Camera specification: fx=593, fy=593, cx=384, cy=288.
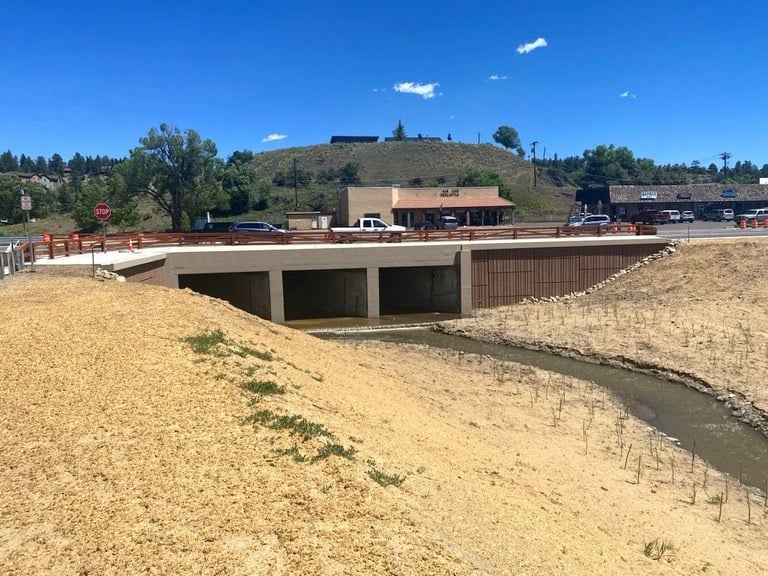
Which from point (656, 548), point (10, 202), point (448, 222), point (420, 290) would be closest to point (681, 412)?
point (656, 548)

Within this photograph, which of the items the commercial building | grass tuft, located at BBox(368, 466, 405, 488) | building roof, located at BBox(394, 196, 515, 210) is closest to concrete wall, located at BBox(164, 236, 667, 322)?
grass tuft, located at BBox(368, 466, 405, 488)

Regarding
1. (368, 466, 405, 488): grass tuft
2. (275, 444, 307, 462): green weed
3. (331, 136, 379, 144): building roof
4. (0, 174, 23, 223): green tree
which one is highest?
(331, 136, 379, 144): building roof

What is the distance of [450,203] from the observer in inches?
2586

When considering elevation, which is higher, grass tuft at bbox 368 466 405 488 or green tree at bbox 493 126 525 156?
green tree at bbox 493 126 525 156

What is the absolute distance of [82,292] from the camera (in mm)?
16516

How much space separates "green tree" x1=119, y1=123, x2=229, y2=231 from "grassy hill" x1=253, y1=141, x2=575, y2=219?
29.1 meters

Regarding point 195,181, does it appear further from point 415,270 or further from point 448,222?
point 415,270

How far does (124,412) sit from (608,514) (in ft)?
23.7

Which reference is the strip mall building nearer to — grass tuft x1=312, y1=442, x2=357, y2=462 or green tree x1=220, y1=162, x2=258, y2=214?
green tree x1=220, y1=162, x2=258, y2=214

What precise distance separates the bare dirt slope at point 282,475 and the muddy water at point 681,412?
37.7 inches

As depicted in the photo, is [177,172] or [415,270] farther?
[177,172]

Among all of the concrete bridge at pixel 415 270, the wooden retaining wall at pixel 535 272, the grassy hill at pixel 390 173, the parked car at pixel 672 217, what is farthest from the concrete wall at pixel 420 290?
the grassy hill at pixel 390 173

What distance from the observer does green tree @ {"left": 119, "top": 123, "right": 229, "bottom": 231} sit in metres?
62.6

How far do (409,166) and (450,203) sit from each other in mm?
60706
